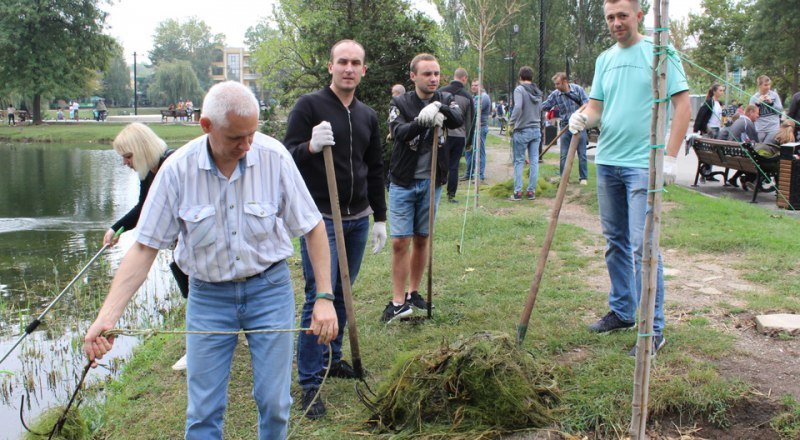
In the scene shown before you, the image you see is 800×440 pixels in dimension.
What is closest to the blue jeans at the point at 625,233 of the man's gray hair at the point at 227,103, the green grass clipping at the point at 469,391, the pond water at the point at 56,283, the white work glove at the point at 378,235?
the green grass clipping at the point at 469,391

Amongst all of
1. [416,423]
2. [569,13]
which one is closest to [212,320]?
[416,423]

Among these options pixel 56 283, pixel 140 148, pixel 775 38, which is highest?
pixel 775 38

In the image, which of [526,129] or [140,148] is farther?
[526,129]

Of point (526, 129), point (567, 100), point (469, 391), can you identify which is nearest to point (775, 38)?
point (567, 100)

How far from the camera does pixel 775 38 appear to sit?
36.9 meters

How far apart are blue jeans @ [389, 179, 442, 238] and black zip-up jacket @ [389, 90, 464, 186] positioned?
0.24 feet

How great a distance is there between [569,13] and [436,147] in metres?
37.6

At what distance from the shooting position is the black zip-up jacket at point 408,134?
517 cm

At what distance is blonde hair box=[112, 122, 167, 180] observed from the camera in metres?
4.75

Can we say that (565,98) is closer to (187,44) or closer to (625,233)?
(625,233)

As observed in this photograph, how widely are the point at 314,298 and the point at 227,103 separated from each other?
175 cm

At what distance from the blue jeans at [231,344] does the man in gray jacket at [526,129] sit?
8439mm

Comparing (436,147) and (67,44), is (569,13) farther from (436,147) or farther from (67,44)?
(436,147)

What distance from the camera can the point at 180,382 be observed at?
15.7ft
